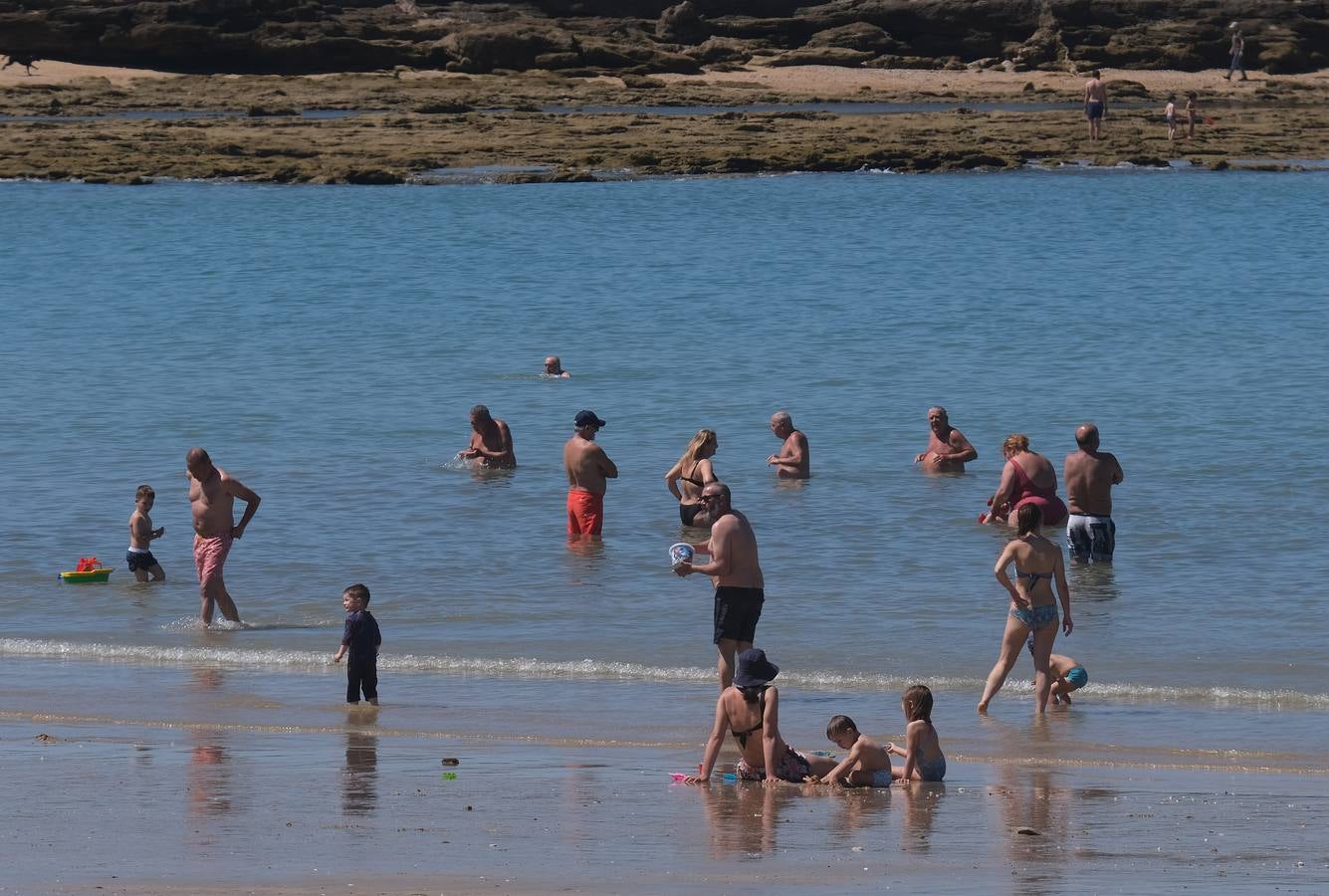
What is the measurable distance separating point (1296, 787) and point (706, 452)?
23.5 feet

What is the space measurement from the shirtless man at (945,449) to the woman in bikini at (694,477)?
284 centimetres

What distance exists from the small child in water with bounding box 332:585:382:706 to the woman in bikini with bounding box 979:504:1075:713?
3.74 m

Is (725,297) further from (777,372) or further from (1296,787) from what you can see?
(1296,787)

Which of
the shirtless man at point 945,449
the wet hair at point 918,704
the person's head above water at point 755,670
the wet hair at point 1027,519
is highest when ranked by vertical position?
the wet hair at point 1027,519

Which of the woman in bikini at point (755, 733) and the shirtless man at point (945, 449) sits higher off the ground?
the shirtless man at point (945, 449)

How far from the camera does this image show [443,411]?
977 inches

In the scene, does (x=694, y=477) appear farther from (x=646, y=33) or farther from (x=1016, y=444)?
(x=646, y=33)

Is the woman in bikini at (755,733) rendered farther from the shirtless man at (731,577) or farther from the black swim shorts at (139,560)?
the black swim shorts at (139,560)

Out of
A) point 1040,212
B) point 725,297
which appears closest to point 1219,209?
point 1040,212

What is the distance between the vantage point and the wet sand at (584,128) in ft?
150

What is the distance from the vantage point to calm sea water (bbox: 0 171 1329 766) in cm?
1446

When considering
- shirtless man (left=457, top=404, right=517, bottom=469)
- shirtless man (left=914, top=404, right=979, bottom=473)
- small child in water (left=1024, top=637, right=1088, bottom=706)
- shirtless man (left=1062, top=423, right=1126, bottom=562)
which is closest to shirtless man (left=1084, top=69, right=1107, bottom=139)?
shirtless man (left=914, top=404, right=979, bottom=473)

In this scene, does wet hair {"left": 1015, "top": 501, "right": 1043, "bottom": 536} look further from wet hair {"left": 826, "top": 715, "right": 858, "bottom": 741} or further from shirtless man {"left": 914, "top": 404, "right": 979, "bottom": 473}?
shirtless man {"left": 914, "top": 404, "right": 979, "bottom": 473}

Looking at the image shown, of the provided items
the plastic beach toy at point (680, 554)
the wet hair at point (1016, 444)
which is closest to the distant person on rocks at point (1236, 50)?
the wet hair at point (1016, 444)
